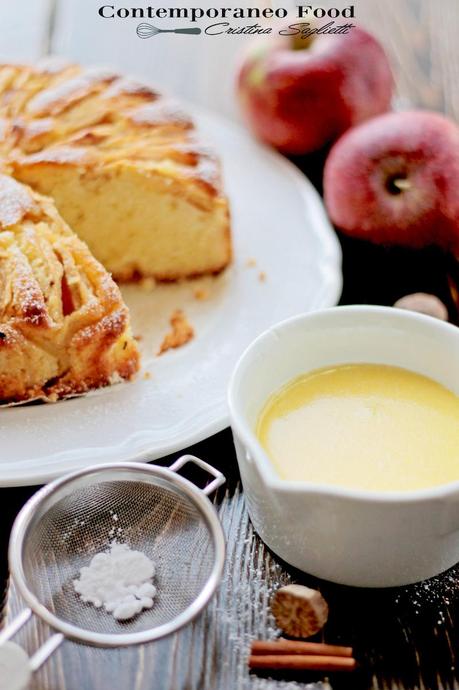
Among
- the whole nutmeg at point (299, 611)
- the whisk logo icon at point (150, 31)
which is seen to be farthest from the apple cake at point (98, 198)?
the whole nutmeg at point (299, 611)

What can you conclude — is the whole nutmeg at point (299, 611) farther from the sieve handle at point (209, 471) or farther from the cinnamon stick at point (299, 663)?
the sieve handle at point (209, 471)

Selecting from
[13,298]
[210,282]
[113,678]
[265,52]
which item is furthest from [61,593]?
[265,52]

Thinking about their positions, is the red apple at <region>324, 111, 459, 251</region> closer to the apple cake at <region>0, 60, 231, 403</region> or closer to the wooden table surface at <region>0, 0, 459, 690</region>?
the apple cake at <region>0, 60, 231, 403</region>

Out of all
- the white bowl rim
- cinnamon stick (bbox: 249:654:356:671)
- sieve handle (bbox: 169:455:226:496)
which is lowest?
cinnamon stick (bbox: 249:654:356:671)

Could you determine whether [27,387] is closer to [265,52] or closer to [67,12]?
[265,52]

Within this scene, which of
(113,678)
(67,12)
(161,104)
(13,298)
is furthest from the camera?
(67,12)

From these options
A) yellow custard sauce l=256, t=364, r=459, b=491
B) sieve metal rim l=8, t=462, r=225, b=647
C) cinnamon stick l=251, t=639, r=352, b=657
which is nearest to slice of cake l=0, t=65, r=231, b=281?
yellow custard sauce l=256, t=364, r=459, b=491
